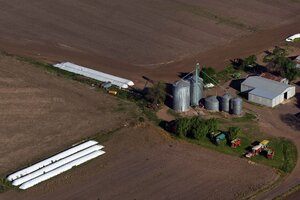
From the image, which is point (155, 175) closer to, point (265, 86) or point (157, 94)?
point (157, 94)

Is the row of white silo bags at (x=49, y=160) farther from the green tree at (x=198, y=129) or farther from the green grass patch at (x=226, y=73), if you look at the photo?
the green grass patch at (x=226, y=73)

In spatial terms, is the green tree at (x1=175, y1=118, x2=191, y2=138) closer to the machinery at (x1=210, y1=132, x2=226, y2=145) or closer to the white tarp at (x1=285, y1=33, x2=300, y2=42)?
the machinery at (x1=210, y1=132, x2=226, y2=145)

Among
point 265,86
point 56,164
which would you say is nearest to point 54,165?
point 56,164

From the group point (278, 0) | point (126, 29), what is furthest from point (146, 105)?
point (278, 0)

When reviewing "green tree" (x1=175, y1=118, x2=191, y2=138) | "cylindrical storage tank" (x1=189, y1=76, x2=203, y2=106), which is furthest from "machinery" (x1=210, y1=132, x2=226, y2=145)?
"cylindrical storage tank" (x1=189, y1=76, x2=203, y2=106)

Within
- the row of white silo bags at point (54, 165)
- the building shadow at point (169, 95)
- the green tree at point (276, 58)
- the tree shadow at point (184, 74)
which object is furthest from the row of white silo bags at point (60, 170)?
the green tree at point (276, 58)

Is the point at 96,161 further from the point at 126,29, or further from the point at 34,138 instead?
the point at 126,29
